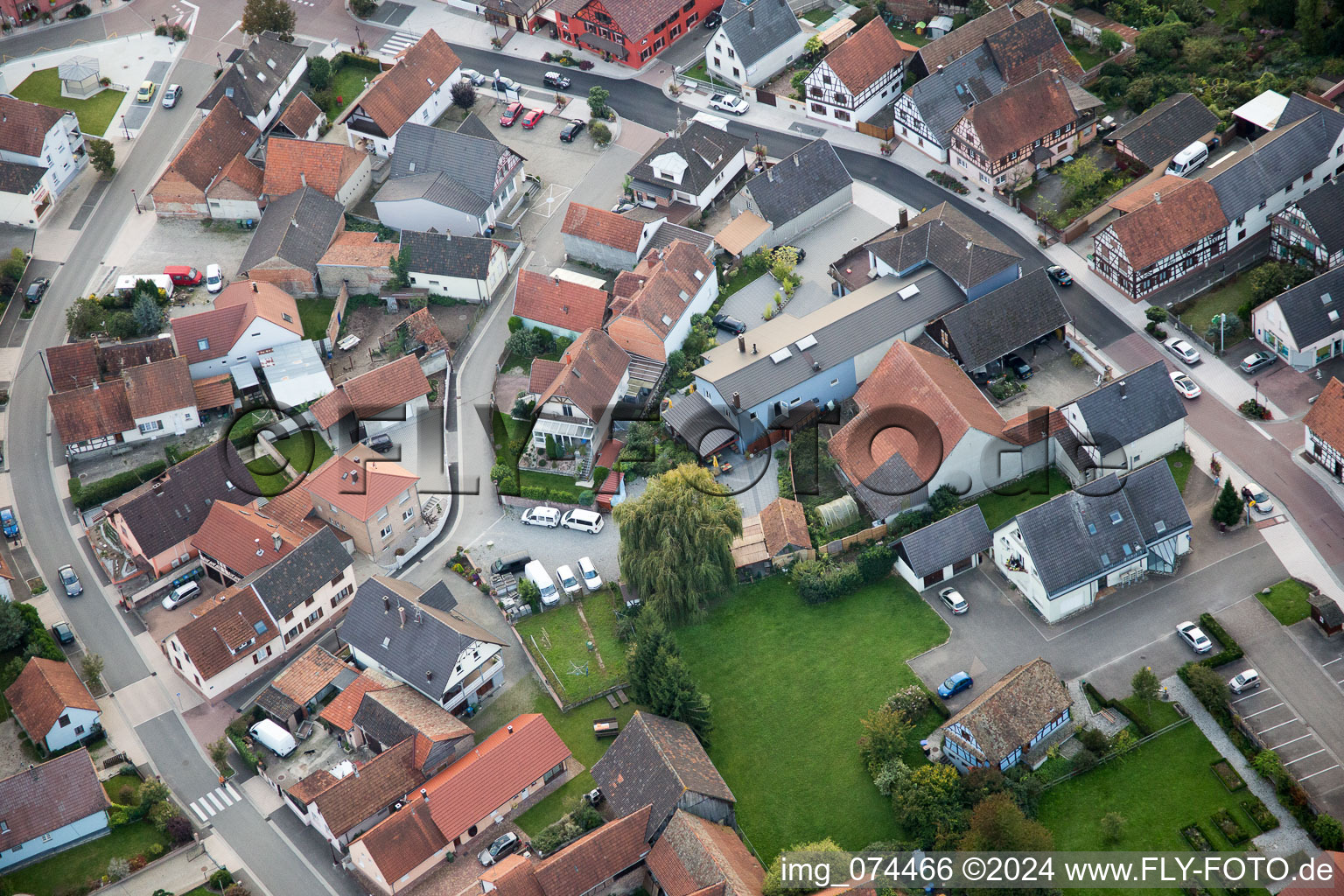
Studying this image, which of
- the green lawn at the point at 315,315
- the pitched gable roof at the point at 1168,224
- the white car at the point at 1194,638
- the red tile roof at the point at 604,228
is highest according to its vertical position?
the pitched gable roof at the point at 1168,224

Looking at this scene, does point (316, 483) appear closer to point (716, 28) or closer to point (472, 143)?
point (472, 143)

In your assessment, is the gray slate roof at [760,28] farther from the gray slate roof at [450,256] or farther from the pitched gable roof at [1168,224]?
the pitched gable roof at [1168,224]

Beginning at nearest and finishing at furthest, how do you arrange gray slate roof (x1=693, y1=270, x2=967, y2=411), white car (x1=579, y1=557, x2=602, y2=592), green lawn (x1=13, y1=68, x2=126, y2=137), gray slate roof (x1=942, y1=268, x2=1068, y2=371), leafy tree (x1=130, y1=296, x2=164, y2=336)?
white car (x1=579, y1=557, x2=602, y2=592) → gray slate roof (x1=693, y1=270, x2=967, y2=411) → gray slate roof (x1=942, y1=268, x2=1068, y2=371) → leafy tree (x1=130, y1=296, x2=164, y2=336) → green lawn (x1=13, y1=68, x2=126, y2=137)

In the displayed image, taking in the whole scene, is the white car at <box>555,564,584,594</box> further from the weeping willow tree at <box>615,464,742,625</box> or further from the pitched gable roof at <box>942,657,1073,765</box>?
the pitched gable roof at <box>942,657,1073,765</box>

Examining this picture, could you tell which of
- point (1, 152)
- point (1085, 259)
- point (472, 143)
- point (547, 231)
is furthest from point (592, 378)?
point (1, 152)

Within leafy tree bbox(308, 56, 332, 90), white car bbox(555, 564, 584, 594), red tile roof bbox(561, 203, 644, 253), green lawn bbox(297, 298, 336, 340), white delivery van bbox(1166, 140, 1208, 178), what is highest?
leafy tree bbox(308, 56, 332, 90)

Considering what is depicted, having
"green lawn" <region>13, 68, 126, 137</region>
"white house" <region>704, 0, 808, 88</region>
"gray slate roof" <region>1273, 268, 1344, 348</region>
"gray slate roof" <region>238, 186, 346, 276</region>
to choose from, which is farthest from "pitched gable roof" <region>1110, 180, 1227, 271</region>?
"green lawn" <region>13, 68, 126, 137</region>

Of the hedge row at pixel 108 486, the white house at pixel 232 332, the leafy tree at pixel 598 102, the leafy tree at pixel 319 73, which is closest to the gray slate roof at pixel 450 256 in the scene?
the white house at pixel 232 332
